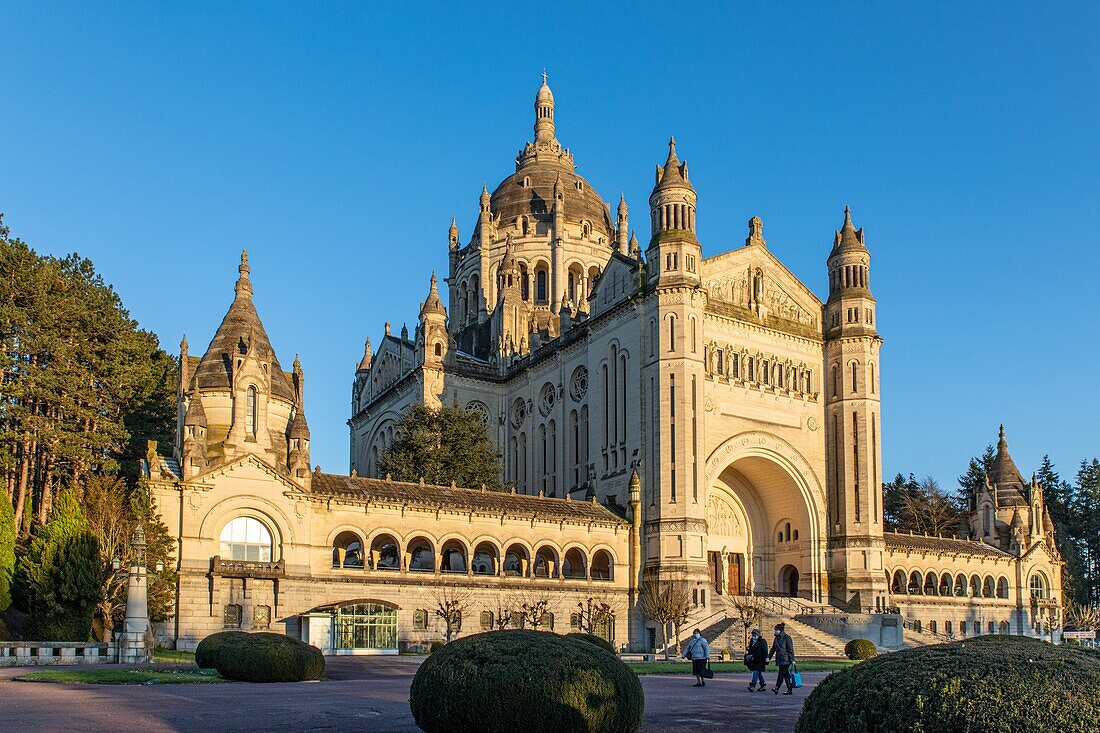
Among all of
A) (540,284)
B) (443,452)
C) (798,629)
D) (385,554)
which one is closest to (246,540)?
(385,554)

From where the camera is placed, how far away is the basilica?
169 ft

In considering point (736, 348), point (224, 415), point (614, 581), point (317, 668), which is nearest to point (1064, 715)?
point (317, 668)

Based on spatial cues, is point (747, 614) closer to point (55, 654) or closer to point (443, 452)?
point (443, 452)

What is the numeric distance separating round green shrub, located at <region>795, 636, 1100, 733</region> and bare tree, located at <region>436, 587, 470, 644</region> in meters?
43.3

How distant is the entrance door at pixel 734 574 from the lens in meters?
71.8

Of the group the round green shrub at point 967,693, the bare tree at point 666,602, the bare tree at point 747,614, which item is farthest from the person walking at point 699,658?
the bare tree at point 747,614

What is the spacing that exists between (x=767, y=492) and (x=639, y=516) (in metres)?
13.2

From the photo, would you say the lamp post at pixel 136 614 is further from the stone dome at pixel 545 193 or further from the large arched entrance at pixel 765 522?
the stone dome at pixel 545 193

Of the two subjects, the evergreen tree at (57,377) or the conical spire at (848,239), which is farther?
the conical spire at (848,239)

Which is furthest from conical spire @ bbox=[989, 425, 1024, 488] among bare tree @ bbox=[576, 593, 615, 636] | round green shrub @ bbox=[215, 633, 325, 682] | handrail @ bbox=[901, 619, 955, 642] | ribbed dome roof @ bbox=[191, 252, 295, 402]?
round green shrub @ bbox=[215, 633, 325, 682]

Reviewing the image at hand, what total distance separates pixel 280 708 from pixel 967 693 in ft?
49.7

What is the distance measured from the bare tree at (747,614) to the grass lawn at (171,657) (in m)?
26.8

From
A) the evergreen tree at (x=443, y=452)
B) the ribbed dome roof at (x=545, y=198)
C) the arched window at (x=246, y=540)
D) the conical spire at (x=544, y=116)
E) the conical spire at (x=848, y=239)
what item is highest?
the conical spire at (x=544, y=116)

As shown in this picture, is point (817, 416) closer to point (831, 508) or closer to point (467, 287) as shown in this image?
point (831, 508)
